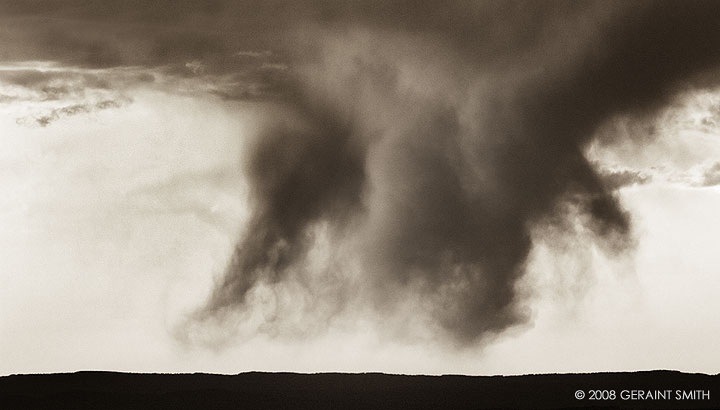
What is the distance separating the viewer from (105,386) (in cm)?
8781

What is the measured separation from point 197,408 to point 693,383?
39975 millimetres

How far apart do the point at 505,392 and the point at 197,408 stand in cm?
2537

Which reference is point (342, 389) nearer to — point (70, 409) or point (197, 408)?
point (197, 408)

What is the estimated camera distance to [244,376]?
304 ft

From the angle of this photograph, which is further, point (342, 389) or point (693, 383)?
point (342, 389)

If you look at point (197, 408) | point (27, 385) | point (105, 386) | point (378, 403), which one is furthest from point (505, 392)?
point (27, 385)

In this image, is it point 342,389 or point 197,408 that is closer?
point 197,408

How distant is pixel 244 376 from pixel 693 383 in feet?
127

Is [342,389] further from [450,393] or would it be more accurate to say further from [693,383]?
[693,383]

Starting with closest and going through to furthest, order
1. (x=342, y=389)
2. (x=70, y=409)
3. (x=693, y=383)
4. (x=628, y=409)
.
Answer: (x=628, y=409), (x=70, y=409), (x=693, y=383), (x=342, y=389)

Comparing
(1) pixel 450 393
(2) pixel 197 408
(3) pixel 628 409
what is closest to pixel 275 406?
(2) pixel 197 408

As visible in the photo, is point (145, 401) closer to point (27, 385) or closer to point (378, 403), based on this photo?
point (27, 385)

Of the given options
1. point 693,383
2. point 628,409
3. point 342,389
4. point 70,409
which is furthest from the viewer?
point 342,389

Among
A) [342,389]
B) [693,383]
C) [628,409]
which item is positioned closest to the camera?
[628,409]
